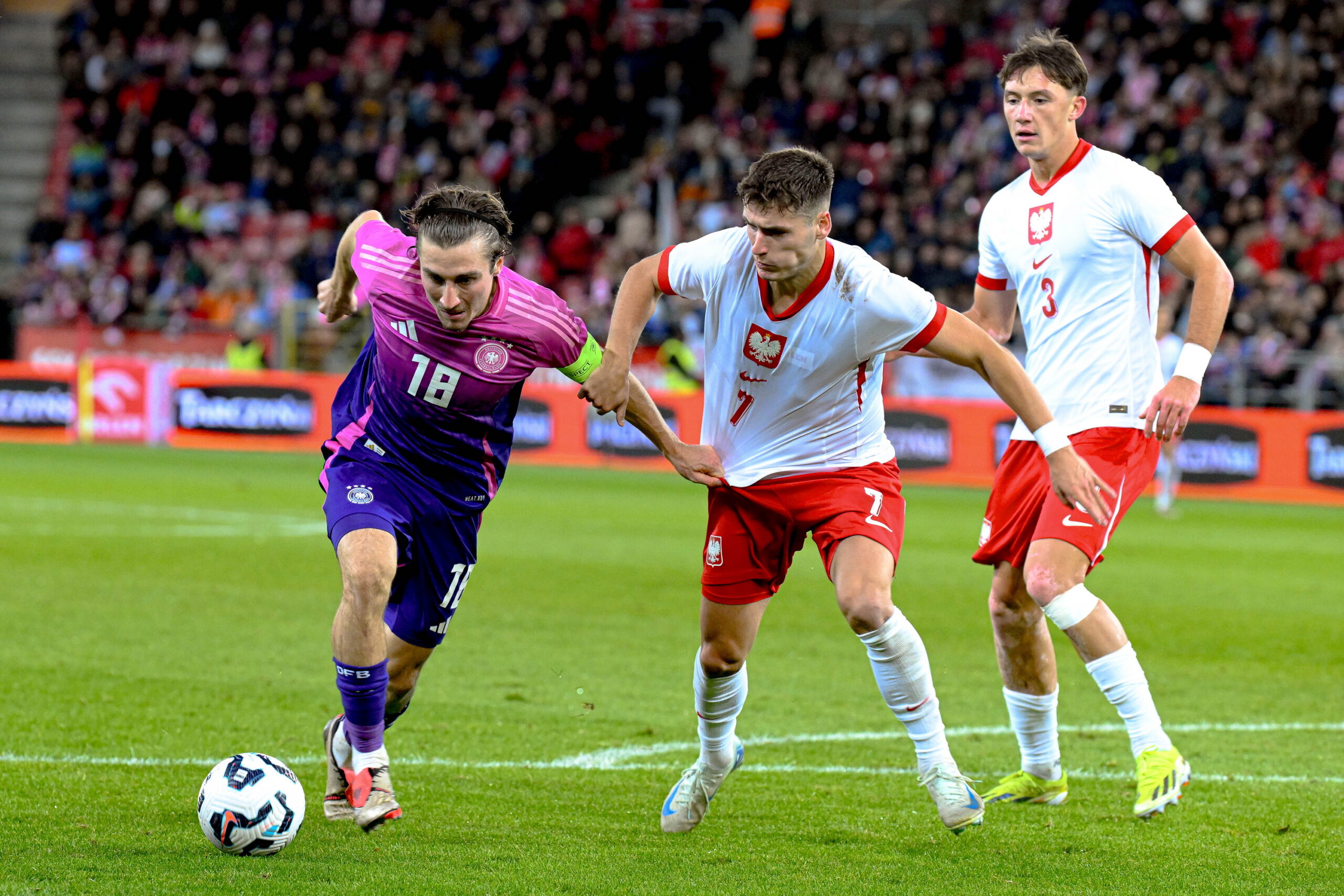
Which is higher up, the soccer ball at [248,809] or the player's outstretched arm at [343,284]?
the player's outstretched arm at [343,284]

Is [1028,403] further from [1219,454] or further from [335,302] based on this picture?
[1219,454]

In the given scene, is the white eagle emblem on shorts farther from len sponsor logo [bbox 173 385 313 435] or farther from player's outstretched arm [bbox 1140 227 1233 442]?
len sponsor logo [bbox 173 385 313 435]

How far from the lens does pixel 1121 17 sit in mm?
25672

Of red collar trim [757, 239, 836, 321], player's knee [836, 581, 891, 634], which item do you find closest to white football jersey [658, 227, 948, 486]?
red collar trim [757, 239, 836, 321]

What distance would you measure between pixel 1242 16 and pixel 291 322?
1509cm

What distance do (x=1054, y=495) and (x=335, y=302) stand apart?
2559 millimetres

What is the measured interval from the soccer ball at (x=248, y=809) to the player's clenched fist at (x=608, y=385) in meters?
1.47

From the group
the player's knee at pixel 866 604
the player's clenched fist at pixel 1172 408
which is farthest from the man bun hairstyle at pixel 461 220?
the player's clenched fist at pixel 1172 408

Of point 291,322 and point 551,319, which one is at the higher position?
point 551,319

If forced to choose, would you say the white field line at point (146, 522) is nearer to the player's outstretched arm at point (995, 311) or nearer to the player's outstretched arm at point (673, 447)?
the player's outstretched arm at point (995, 311)

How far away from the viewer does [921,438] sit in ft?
69.8

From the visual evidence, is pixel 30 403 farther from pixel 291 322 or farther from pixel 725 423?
pixel 725 423

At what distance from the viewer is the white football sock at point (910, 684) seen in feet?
17.1

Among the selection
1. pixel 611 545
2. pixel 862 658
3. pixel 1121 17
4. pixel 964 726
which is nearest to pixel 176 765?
pixel 964 726
